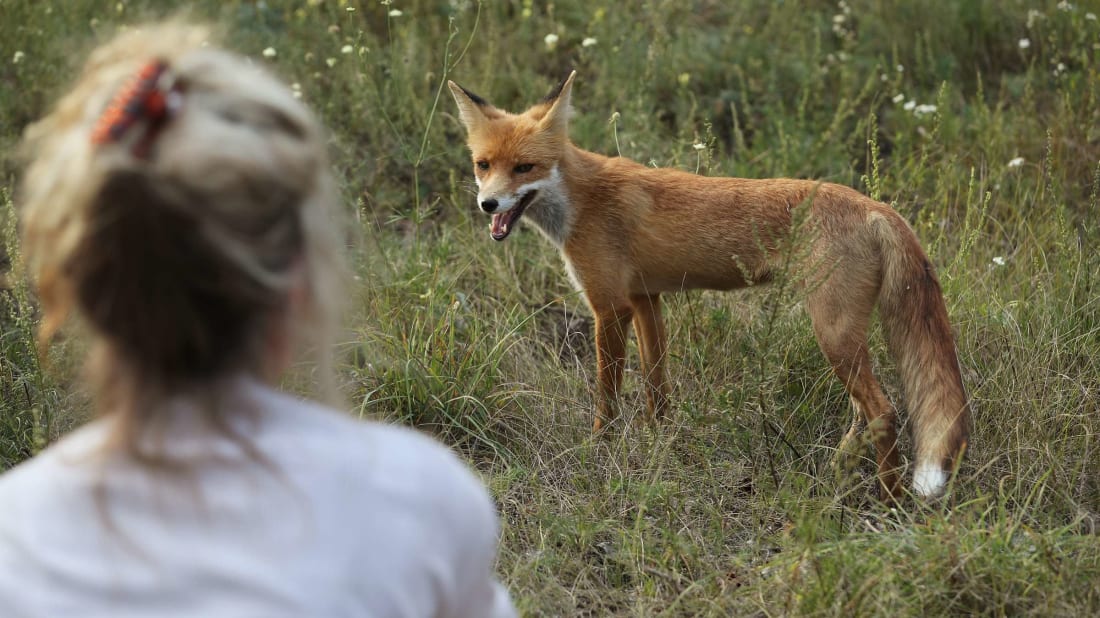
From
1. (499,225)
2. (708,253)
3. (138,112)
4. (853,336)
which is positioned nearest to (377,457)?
(138,112)

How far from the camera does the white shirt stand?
3.30 ft

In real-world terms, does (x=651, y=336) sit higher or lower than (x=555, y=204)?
lower

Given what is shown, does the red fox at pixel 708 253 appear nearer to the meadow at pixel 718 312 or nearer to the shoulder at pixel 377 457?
the meadow at pixel 718 312

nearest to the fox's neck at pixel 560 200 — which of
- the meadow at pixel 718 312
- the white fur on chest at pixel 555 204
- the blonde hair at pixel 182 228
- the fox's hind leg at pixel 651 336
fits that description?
the white fur on chest at pixel 555 204

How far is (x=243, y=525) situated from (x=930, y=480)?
2465 mm

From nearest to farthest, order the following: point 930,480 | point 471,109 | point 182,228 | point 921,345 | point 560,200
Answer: point 182,228 < point 930,480 < point 921,345 < point 560,200 < point 471,109

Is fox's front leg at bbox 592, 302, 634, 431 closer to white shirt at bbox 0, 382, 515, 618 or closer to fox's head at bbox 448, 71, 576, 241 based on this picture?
fox's head at bbox 448, 71, 576, 241

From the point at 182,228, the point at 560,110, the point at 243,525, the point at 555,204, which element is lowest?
the point at 555,204

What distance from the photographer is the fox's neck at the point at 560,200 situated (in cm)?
407

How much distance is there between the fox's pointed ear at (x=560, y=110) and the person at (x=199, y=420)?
10.0ft

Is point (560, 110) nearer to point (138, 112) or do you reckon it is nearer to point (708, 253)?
point (708, 253)

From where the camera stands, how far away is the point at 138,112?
3.27 feet

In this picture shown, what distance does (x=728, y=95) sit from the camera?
6141mm

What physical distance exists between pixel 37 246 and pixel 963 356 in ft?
11.4
